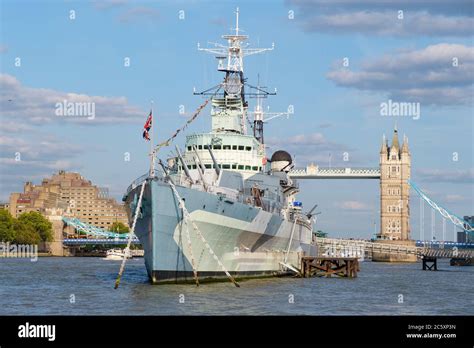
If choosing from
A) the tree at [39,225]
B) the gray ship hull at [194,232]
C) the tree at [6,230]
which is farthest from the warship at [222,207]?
the tree at [39,225]

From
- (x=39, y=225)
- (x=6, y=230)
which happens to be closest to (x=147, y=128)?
(x=6, y=230)

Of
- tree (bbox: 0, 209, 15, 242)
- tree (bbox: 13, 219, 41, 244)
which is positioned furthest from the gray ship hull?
tree (bbox: 13, 219, 41, 244)

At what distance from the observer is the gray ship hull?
42062mm

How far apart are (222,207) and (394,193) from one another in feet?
468

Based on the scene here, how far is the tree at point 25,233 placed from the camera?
6708 inches

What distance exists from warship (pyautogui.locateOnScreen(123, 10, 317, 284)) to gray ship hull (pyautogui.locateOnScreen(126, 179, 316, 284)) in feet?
0.16

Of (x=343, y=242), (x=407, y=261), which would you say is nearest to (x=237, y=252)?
(x=343, y=242)

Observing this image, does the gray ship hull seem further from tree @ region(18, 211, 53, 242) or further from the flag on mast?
tree @ region(18, 211, 53, 242)

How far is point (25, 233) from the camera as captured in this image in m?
172

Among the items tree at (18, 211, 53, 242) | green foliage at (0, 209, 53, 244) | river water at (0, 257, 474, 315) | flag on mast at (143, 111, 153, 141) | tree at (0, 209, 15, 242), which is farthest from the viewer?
tree at (18, 211, 53, 242)

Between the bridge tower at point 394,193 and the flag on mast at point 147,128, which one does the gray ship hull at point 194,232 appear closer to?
A: the flag on mast at point 147,128

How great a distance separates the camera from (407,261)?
15938 cm

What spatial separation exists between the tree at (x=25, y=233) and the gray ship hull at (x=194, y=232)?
12596cm
